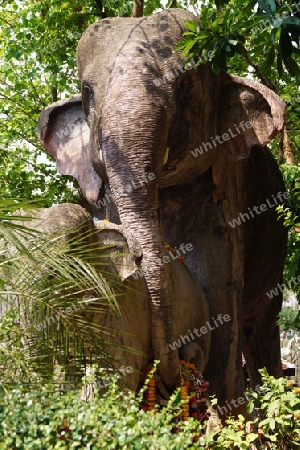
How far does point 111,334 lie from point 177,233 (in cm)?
170

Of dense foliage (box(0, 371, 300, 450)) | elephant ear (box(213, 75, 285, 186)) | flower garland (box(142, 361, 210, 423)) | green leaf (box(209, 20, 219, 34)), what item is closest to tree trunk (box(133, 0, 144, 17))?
elephant ear (box(213, 75, 285, 186))

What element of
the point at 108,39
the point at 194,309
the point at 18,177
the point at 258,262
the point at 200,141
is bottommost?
the point at 194,309

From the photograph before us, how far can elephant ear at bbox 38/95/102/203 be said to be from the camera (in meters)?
4.96

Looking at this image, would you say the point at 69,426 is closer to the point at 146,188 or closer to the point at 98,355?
the point at 98,355

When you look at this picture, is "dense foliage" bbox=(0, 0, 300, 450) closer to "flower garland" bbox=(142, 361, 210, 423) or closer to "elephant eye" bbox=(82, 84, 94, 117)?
"flower garland" bbox=(142, 361, 210, 423)

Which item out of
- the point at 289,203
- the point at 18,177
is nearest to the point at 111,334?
the point at 289,203

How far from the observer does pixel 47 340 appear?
2.69 metres

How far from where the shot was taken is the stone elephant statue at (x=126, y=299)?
3.04 meters

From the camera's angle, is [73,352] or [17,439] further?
[73,352]

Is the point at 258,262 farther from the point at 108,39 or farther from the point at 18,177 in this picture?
the point at 18,177

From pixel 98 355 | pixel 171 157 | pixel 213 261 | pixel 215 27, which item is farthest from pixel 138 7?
pixel 98 355

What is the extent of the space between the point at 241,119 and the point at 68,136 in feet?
3.52

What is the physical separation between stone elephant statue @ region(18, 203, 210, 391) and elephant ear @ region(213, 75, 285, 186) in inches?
33.2

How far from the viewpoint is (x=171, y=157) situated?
448cm
